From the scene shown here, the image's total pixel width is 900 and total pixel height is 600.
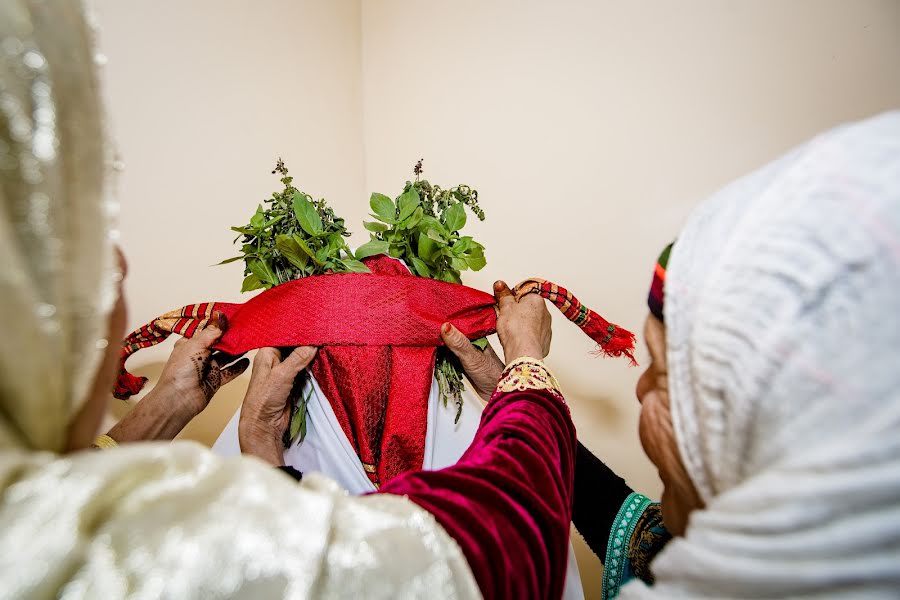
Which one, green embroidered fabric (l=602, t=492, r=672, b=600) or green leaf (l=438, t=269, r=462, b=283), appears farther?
green leaf (l=438, t=269, r=462, b=283)

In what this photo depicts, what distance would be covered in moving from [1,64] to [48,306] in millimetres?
122

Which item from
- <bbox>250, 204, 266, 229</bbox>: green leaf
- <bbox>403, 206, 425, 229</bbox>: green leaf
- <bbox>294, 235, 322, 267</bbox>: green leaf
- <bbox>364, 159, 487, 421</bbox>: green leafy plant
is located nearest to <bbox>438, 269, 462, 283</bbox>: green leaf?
<bbox>364, 159, 487, 421</bbox>: green leafy plant

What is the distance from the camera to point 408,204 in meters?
0.85

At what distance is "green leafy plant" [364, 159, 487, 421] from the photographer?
32.8 inches

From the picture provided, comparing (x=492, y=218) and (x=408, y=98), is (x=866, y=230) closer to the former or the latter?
(x=492, y=218)

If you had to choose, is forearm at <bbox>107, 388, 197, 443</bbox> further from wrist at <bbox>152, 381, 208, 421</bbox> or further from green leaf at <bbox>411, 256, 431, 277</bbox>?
green leaf at <bbox>411, 256, 431, 277</bbox>

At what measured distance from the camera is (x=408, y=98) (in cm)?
165

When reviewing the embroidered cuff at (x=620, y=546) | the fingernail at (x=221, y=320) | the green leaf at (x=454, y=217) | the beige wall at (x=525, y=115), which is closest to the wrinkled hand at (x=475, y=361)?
the green leaf at (x=454, y=217)

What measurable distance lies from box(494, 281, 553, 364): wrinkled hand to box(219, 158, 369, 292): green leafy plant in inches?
10.6

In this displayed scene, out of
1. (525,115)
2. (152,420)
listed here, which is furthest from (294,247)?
(525,115)

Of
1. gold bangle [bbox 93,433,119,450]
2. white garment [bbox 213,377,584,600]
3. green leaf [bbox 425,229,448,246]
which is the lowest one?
white garment [bbox 213,377,584,600]

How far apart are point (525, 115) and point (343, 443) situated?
111cm

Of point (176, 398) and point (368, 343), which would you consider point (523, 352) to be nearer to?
point (368, 343)

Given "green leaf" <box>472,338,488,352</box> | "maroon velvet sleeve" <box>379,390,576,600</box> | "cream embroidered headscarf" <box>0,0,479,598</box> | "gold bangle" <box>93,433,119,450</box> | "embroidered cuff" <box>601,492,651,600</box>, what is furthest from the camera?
"green leaf" <box>472,338,488,352</box>
